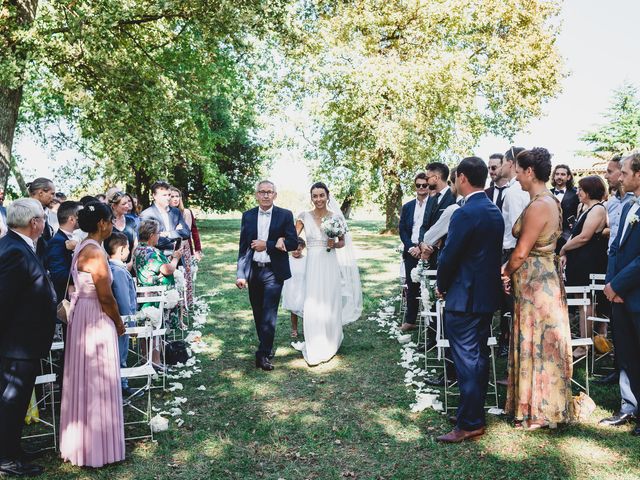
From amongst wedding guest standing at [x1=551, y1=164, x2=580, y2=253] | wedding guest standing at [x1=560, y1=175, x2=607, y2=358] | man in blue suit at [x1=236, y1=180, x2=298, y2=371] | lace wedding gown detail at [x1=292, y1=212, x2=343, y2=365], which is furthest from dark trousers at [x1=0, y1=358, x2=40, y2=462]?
wedding guest standing at [x1=551, y1=164, x2=580, y2=253]

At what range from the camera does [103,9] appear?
483 inches

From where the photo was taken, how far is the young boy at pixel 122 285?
6402 mm

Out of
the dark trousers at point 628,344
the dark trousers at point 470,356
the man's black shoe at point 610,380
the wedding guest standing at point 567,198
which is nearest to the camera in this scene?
the dark trousers at point 470,356

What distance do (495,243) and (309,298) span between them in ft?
12.0

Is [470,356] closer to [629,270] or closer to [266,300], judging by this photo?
[629,270]

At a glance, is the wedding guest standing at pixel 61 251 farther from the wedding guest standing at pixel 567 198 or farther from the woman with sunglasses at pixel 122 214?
the wedding guest standing at pixel 567 198

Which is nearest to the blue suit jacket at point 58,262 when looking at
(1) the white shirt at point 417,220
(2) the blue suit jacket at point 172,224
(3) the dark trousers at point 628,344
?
(2) the blue suit jacket at point 172,224

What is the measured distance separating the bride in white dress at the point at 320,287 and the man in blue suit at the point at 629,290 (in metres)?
3.80

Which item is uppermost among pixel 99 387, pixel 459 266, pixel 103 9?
pixel 103 9

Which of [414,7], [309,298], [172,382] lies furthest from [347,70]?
[172,382]

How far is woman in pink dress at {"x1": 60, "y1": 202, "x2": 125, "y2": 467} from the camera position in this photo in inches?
183

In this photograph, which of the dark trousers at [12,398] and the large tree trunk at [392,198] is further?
the large tree trunk at [392,198]

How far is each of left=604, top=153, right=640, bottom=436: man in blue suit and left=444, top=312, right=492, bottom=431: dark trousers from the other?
132cm

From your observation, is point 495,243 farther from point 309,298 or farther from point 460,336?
point 309,298
